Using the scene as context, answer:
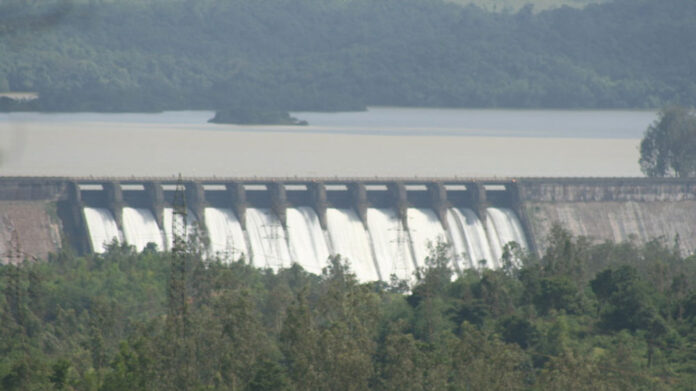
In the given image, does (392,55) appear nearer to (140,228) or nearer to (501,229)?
(501,229)

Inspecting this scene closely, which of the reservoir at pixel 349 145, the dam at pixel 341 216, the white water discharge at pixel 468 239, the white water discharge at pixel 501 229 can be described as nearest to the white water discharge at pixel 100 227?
the dam at pixel 341 216

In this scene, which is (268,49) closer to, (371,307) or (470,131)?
(470,131)

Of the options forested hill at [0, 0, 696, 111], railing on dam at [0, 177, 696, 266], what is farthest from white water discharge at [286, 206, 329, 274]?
forested hill at [0, 0, 696, 111]

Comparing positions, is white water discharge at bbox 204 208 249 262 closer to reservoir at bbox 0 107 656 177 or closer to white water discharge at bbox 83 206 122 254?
white water discharge at bbox 83 206 122 254

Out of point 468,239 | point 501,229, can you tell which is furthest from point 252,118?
point 468,239

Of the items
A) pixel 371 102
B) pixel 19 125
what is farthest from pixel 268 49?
pixel 19 125
